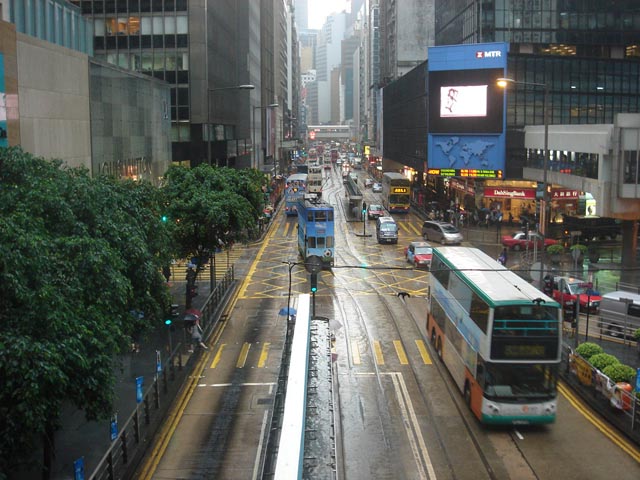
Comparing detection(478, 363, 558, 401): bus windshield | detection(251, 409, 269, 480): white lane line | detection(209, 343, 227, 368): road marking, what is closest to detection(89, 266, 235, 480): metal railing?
detection(209, 343, 227, 368): road marking

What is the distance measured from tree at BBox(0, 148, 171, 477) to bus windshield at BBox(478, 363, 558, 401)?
875 cm

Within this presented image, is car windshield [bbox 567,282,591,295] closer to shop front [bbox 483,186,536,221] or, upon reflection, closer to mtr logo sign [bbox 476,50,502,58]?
shop front [bbox 483,186,536,221]

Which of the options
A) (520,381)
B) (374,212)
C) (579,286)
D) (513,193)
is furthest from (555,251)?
(520,381)

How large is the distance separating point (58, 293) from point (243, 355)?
50.1ft

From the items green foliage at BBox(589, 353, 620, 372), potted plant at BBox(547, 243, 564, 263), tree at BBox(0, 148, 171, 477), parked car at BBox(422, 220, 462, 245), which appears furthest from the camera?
parked car at BBox(422, 220, 462, 245)

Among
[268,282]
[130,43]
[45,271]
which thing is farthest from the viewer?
[130,43]

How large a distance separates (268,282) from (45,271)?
2928 cm

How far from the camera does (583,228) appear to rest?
187ft

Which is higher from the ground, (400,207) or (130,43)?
(130,43)

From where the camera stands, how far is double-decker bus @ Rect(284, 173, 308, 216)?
8012 centimetres

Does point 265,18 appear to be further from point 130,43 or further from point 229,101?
point 130,43

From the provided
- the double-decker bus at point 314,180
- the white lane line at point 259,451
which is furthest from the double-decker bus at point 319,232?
the double-decker bus at point 314,180

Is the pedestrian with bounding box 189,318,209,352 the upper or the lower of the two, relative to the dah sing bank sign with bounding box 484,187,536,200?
lower

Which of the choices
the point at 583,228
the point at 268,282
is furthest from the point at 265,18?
the point at 268,282
